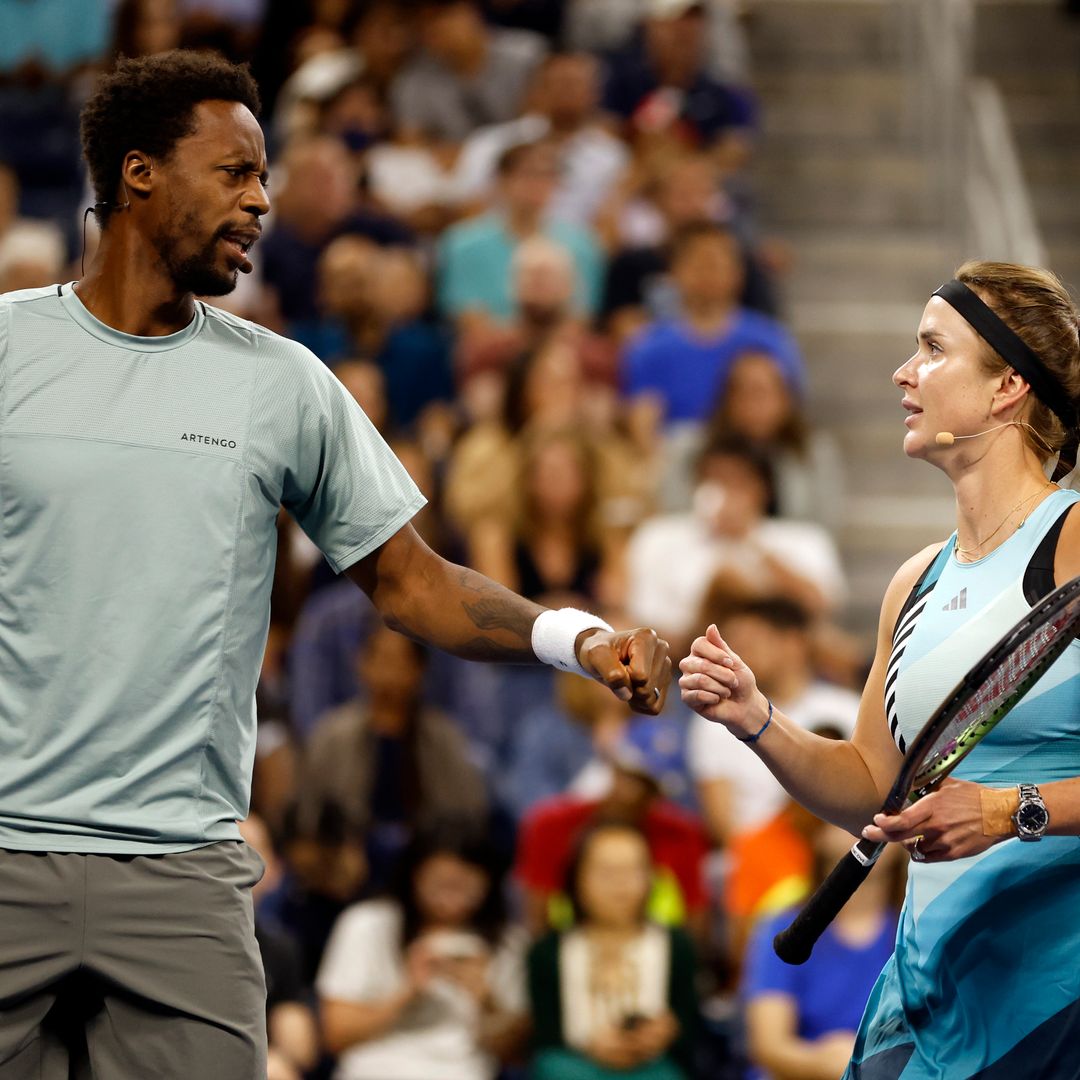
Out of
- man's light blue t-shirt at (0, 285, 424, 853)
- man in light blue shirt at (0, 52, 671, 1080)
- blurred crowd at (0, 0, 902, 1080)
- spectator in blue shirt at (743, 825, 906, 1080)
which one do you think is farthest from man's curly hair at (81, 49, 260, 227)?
spectator in blue shirt at (743, 825, 906, 1080)

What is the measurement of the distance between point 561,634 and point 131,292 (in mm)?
856

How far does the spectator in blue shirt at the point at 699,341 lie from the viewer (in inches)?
313

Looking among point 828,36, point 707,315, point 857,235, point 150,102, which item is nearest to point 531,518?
point 707,315

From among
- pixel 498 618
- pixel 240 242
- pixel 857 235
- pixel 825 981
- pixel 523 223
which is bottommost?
pixel 825 981

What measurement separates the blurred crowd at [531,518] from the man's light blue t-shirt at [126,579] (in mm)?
2793

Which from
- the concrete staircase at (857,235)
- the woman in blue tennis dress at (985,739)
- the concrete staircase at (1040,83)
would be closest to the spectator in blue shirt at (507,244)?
the concrete staircase at (857,235)

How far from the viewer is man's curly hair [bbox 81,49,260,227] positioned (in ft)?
9.55

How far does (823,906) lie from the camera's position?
10.1ft

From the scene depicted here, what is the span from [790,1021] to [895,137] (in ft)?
19.7

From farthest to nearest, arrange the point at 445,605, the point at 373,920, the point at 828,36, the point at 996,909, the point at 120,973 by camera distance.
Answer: the point at 828,36 → the point at 373,920 → the point at 445,605 → the point at 996,909 → the point at 120,973

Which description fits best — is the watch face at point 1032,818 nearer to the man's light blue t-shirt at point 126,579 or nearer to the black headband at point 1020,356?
the black headband at point 1020,356

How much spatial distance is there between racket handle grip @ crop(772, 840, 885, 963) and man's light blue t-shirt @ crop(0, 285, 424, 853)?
93cm

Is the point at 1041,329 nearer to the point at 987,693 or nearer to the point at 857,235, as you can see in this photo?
the point at 987,693

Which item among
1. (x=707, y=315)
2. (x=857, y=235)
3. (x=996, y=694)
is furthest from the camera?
(x=857, y=235)
